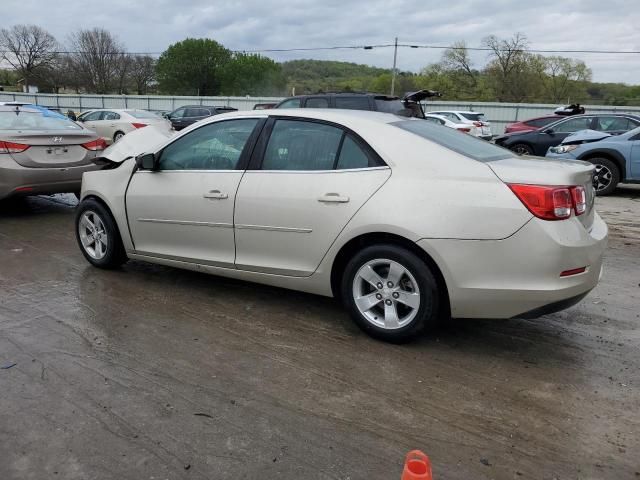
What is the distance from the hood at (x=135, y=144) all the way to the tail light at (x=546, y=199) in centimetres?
330

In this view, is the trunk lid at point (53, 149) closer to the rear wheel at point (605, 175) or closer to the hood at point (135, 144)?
the hood at point (135, 144)

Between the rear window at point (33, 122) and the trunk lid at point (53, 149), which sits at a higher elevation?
the rear window at point (33, 122)

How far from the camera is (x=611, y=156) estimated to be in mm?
10594

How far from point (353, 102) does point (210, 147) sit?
6.43 meters

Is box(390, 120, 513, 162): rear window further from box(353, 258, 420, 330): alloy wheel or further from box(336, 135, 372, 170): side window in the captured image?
box(353, 258, 420, 330): alloy wheel

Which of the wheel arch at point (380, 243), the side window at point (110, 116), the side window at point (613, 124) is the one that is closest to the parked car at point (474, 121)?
the side window at point (613, 124)

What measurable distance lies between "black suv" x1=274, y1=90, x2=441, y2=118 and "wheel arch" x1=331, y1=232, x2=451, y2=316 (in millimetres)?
6767

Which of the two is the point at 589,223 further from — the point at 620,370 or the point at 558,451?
the point at 558,451

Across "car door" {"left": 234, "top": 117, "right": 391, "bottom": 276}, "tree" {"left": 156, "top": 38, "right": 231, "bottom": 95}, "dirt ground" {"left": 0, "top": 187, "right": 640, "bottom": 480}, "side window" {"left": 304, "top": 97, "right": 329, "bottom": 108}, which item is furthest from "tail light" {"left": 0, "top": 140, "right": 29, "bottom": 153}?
"tree" {"left": 156, "top": 38, "right": 231, "bottom": 95}

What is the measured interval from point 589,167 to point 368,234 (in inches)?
64.2

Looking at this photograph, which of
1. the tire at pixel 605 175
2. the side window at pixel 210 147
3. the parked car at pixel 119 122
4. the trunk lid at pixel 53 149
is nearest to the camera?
the side window at pixel 210 147

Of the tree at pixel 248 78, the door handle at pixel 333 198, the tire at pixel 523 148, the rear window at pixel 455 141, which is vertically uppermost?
the tree at pixel 248 78

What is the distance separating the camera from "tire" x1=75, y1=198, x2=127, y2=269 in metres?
5.18

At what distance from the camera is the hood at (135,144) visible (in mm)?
5262
